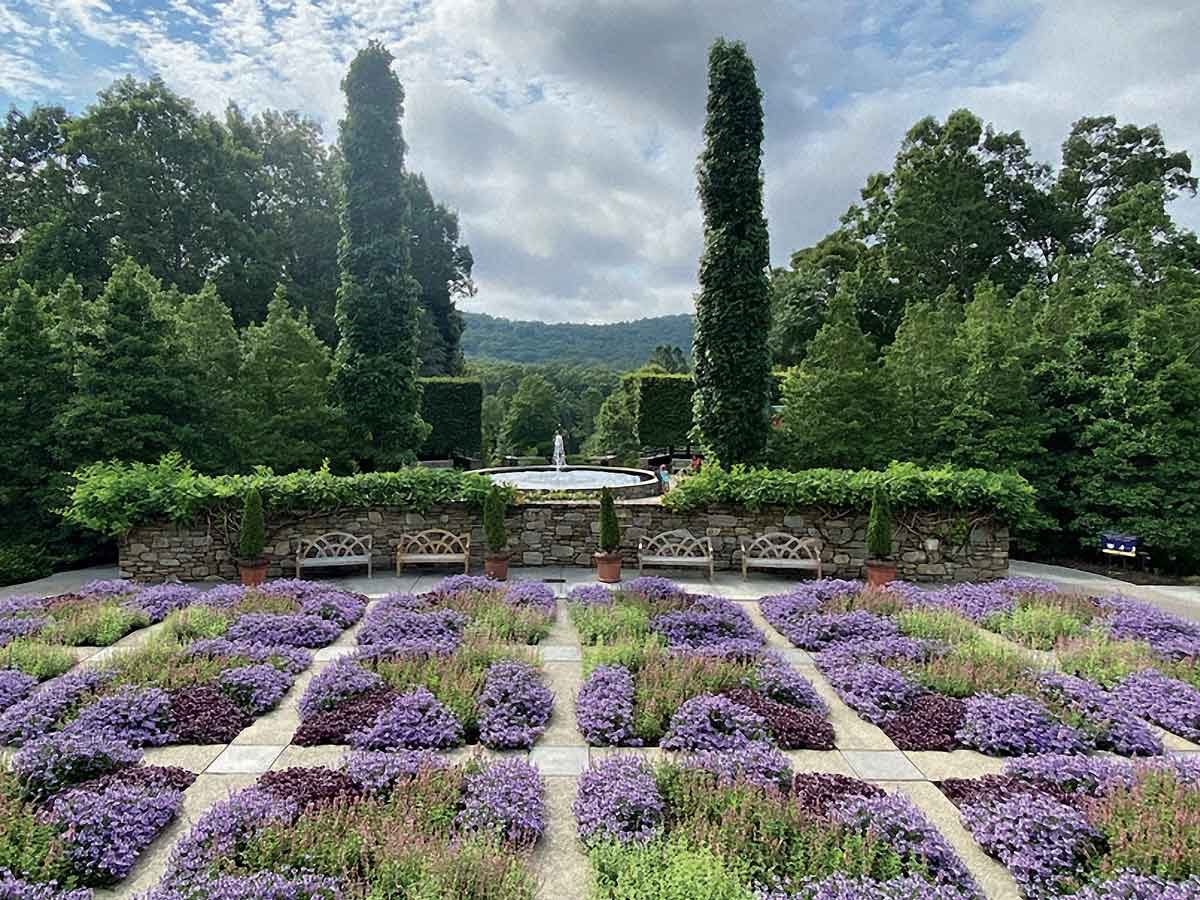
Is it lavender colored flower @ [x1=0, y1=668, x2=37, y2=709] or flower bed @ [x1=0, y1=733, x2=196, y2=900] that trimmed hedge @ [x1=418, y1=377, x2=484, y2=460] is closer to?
lavender colored flower @ [x1=0, y1=668, x2=37, y2=709]

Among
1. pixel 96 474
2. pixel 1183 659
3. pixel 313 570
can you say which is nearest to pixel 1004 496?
pixel 1183 659

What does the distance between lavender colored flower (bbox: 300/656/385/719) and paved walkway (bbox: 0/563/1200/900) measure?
0.54 feet

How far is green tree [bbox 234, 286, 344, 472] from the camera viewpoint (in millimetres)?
12523

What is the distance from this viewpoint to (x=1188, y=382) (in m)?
10.3

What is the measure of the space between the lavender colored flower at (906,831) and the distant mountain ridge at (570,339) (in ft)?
195

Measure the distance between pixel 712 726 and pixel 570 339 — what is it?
66234 millimetres

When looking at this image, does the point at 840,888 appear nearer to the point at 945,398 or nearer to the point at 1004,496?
the point at 1004,496

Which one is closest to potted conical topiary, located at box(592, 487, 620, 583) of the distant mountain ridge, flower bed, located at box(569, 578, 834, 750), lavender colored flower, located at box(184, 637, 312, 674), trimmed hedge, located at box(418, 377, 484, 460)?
flower bed, located at box(569, 578, 834, 750)

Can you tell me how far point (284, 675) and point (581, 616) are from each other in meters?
3.04

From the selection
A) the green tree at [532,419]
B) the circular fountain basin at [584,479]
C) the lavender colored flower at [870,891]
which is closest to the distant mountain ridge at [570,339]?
the green tree at [532,419]

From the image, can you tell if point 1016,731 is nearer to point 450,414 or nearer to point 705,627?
point 705,627

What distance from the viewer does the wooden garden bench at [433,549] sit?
933cm

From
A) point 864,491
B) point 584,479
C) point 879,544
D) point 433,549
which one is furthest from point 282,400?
point 879,544

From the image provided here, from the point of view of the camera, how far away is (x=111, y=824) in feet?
11.3
